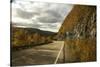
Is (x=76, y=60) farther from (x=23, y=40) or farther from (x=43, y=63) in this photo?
(x=23, y=40)

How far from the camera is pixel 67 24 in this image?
2686 millimetres

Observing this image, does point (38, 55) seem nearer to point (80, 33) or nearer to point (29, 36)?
point (29, 36)

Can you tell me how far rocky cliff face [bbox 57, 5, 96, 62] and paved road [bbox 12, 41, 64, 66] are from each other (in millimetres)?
144

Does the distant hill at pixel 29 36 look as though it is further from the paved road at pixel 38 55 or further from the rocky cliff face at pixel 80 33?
the rocky cliff face at pixel 80 33

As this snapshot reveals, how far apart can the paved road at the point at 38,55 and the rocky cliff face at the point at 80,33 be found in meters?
0.14

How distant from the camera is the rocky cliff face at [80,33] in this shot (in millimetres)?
2688

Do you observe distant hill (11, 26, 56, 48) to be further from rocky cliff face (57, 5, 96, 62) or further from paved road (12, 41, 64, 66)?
rocky cliff face (57, 5, 96, 62)

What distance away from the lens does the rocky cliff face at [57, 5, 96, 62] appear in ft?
8.82

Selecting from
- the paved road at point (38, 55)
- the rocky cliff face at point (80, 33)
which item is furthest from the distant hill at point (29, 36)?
the rocky cliff face at point (80, 33)

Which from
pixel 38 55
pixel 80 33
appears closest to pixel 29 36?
pixel 38 55

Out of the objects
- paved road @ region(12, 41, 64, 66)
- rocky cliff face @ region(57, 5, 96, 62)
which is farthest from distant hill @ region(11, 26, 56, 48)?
rocky cliff face @ region(57, 5, 96, 62)

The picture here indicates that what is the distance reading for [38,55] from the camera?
100 inches

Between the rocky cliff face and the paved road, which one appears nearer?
the paved road
